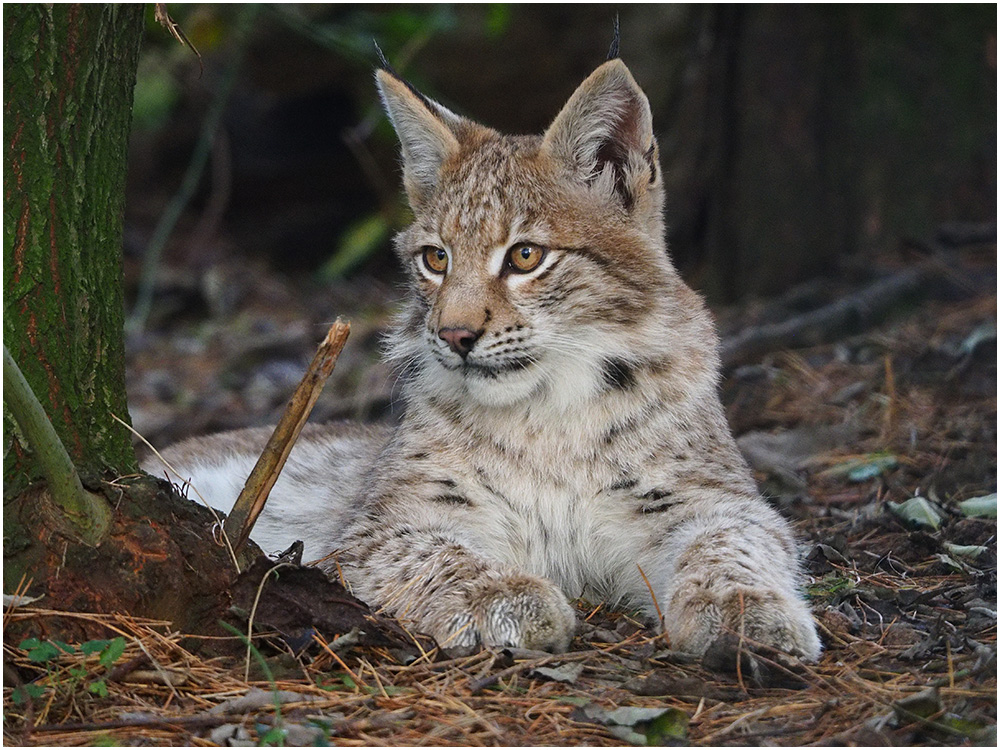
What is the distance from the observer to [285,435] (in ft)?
10.6

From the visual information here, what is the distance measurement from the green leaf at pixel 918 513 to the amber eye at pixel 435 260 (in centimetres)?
208

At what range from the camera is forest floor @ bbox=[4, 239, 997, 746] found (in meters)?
2.78

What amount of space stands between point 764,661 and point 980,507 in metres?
1.87

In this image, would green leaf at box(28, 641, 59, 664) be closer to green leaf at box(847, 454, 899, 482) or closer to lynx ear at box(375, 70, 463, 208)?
lynx ear at box(375, 70, 463, 208)

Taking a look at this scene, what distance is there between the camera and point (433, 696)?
2.96 metres

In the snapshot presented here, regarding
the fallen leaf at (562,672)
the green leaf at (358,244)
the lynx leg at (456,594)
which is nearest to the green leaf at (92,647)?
the lynx leg at (456,594)

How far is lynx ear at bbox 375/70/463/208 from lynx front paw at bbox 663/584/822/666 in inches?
78.4

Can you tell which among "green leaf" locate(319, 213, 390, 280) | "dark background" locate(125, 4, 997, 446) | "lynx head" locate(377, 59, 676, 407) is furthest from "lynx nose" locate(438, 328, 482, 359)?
"green leaf" locate(319, 213, 390, 280)

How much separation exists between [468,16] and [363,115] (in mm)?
1314

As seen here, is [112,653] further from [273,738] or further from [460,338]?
[460,338]

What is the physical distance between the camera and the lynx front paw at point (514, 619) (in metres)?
3.28

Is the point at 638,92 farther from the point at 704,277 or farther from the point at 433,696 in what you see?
the point at 704,277

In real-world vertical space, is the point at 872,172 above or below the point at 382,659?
above

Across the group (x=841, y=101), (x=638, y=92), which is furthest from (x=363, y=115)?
(x=638, y=92)
